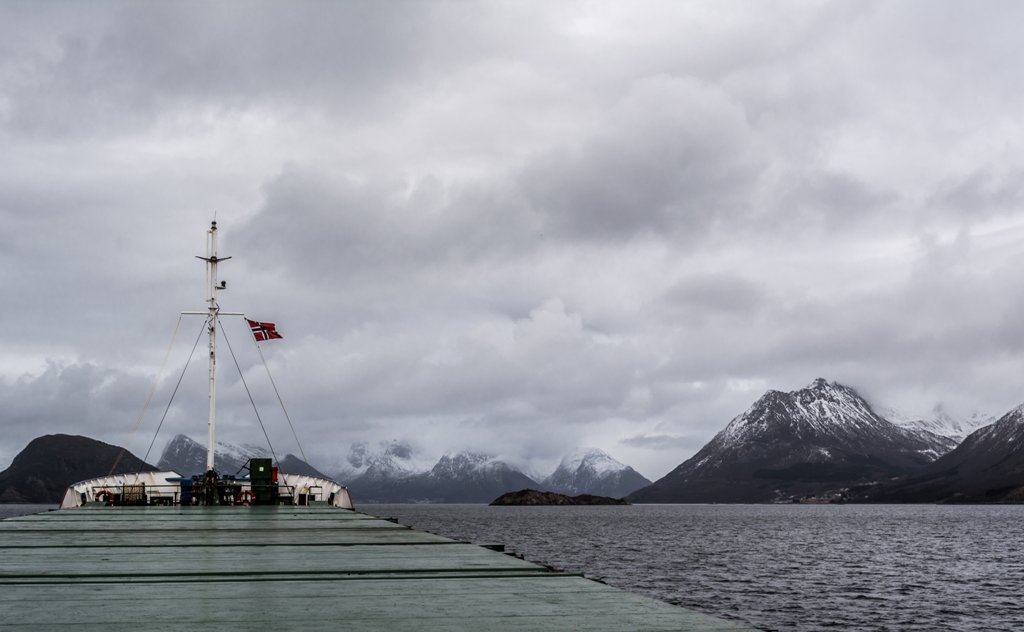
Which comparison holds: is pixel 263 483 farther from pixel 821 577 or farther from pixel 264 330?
pixel 821 577

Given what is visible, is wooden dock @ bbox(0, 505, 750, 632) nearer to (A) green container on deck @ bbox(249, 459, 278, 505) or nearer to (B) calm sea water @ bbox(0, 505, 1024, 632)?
(B) calm sea water @ bbox(0, 505, 1024, 632)

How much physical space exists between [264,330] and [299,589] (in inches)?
2346

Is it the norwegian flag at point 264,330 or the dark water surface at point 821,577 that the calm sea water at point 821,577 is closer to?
the dark water surface at point 821,577

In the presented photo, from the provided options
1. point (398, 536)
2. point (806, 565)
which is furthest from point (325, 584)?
point (806, 565)

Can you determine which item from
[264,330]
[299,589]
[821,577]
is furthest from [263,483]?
[299,589]

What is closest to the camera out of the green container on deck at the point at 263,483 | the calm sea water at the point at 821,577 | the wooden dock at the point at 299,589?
the wooden dock at the point at 299,589

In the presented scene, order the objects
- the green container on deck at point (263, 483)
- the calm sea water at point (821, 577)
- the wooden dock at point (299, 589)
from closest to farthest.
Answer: the wooden dock at point (299, 589) → the calm sea water at point (821, 577) → the green container on deck at point (263, 483)

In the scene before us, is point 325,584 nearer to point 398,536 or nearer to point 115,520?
point 398,536

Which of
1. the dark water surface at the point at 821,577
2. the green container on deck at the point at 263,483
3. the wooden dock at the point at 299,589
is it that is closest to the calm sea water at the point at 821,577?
the dark water surface at the point at 821,577

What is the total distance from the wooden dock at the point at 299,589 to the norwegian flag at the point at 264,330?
41158mm

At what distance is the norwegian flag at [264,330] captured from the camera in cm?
7575

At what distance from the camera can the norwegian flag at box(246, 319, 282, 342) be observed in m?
75.8

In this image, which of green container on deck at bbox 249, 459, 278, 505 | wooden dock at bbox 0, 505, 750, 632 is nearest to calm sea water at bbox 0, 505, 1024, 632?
green container on deck at bbox 249, 459, 278, 505

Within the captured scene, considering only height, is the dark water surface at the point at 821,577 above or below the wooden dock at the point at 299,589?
below
